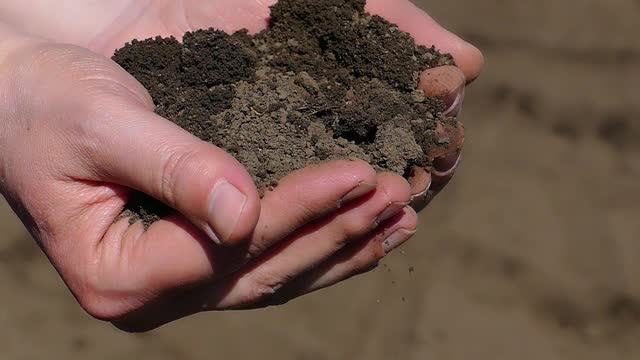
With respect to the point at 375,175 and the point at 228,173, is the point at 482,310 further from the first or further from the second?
the point at 228,173

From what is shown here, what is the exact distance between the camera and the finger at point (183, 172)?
1.23m

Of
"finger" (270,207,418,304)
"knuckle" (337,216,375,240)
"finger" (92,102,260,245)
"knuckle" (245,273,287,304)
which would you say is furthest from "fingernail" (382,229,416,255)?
"finger" (92,102,260,245)

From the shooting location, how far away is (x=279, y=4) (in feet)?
5.79

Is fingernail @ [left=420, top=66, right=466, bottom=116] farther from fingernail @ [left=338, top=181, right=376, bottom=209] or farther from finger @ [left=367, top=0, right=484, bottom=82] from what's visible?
fingernail @ [left=338, top=181, right=376, bottom=209]

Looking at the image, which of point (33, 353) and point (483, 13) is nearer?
point (33, 353)

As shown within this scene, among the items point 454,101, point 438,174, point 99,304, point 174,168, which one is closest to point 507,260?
point 438,174

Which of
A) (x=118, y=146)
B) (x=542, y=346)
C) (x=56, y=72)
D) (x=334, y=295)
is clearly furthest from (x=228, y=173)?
(x=542, y=346)

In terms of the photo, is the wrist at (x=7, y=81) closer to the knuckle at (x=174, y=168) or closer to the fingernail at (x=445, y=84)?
the knuckle at (x=174, y=168)

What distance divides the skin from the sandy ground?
106 centimetres

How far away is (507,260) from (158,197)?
1.73 m

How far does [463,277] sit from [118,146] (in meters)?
1.70

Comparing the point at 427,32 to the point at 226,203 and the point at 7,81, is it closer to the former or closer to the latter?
the point at 226,203

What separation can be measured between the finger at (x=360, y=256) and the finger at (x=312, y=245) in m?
0.04

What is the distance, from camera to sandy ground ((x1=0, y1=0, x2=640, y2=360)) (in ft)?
8.67
